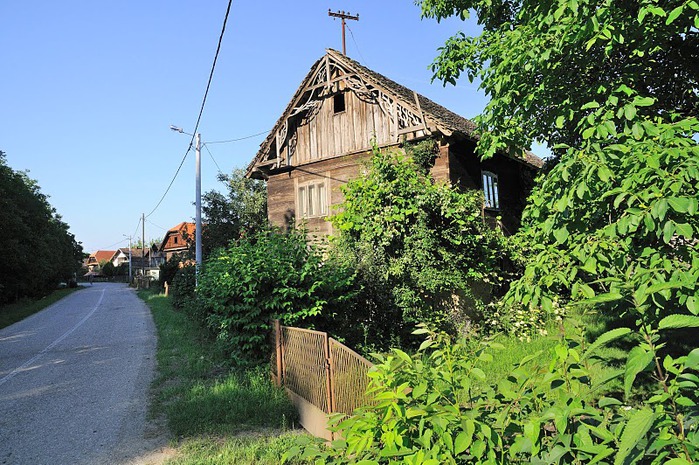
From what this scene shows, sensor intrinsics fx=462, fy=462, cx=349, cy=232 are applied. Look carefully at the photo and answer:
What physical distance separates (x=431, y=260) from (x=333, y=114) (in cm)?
716

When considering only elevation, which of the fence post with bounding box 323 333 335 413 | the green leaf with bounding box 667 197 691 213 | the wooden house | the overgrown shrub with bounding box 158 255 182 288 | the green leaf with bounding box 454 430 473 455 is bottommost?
the fence post with bounding box 323 333 335 413

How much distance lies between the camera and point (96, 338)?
13.9 m

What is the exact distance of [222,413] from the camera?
6016 millimetres

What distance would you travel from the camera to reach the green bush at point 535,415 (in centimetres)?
126

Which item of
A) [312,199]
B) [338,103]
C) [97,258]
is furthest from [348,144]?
[97,258]

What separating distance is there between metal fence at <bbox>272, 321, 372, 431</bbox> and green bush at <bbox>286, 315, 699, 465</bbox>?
2322 millimetres

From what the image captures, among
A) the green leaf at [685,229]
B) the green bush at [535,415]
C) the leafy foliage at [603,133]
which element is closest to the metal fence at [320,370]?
the leafy foliage at [603,133]

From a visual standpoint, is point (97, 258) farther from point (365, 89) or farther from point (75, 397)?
point (75, 397)

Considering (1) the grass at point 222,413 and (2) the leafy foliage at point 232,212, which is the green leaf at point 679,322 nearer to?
(1) the grass at point 222,413

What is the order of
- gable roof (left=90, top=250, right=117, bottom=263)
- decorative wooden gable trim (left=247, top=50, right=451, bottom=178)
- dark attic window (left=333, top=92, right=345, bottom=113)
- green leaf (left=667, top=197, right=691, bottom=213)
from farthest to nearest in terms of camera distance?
gable roof (left=90, top=250, right=117, bottom=263)
dark attic window (left=333, top=92, right=345, bottom=113)
decorative wooden gable trim (left=247, top=50, right=451, bottom=178)
green leaf (left=667, top=197, right=691, bottom=213)

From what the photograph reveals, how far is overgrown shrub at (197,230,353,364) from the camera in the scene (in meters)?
7.25

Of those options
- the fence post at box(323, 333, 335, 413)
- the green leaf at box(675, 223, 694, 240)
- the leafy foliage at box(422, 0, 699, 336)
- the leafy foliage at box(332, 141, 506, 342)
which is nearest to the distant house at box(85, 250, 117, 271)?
the leafy foliage at box(332, 141, 506, 342)

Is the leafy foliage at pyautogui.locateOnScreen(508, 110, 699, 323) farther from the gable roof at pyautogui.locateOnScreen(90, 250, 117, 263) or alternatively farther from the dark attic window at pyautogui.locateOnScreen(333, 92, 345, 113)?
the gable roof at pyautogui.locateOnScreen(90, 250, 117, 263)

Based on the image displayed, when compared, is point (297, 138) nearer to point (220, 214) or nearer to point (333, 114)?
point (333, 114)
